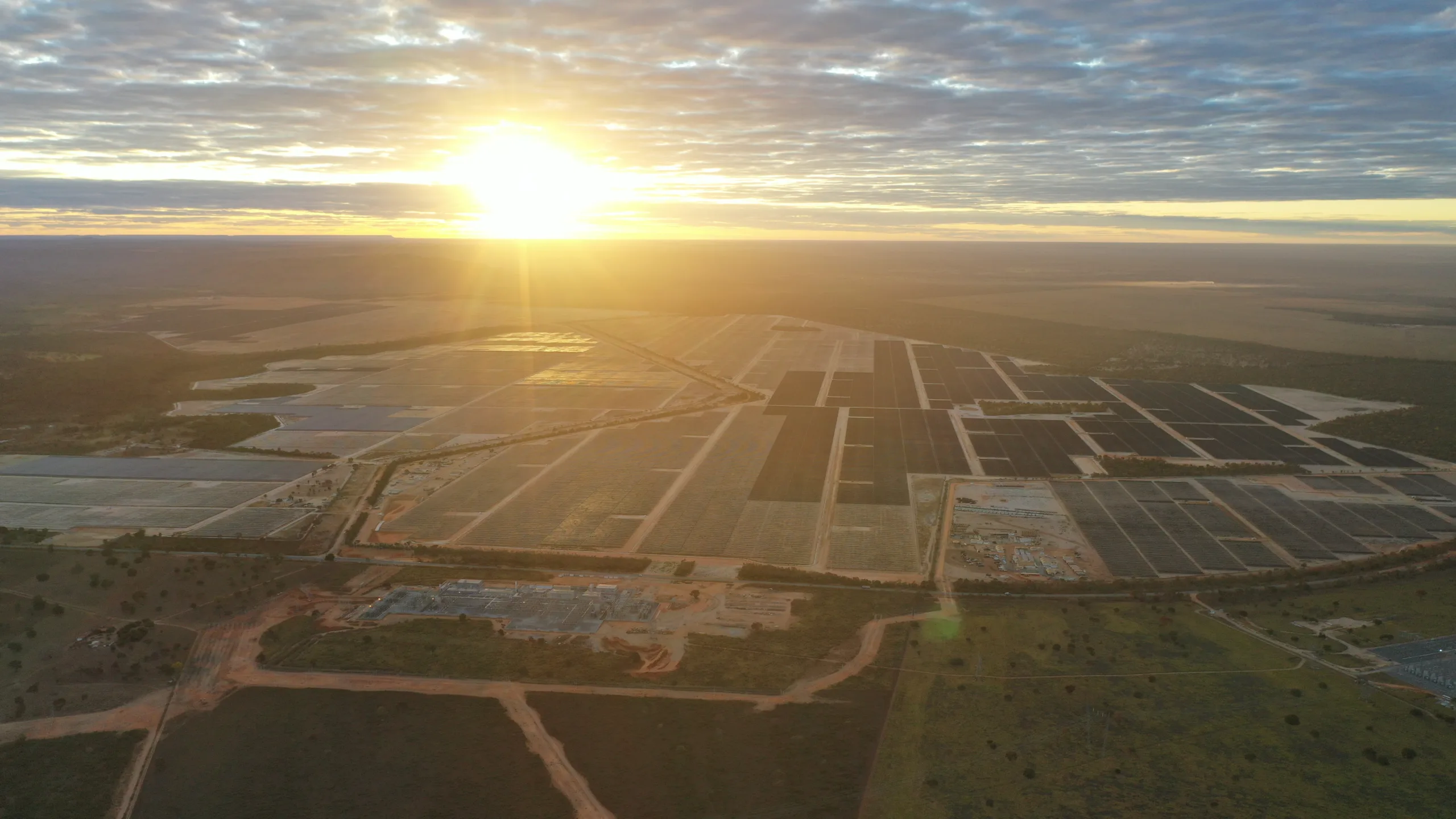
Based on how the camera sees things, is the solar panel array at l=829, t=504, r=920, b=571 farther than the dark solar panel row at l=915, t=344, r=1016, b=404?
No

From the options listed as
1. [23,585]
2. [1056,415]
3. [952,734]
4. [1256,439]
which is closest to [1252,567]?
[952,734]

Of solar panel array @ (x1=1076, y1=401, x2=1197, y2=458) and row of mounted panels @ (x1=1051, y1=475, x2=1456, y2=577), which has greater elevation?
solar panel array @ (x1=1076, y1=401, x2=1197, y2=458)

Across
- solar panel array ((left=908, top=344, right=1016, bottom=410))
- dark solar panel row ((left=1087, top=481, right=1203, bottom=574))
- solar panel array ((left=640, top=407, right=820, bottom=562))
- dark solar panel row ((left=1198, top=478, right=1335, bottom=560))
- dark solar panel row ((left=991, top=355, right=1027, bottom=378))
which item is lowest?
solar panel array ((left=640, top=407, right=820, bottom=562))

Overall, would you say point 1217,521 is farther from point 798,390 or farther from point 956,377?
point 956,377

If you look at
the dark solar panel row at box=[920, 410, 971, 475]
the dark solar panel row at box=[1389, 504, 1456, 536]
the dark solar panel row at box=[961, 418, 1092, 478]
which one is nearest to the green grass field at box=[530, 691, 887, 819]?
the dark solar panel row at box=[920, 410, 971, 475]

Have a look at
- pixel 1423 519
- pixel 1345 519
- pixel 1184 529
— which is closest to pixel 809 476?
pixel 1184 529

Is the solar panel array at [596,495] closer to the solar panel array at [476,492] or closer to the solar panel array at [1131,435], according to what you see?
the solar panel array at [476,492]

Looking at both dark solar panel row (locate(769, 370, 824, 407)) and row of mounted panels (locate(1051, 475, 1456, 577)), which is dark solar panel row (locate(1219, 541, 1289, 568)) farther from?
dark solar panel row (locate(769, 370, 824, 407))
